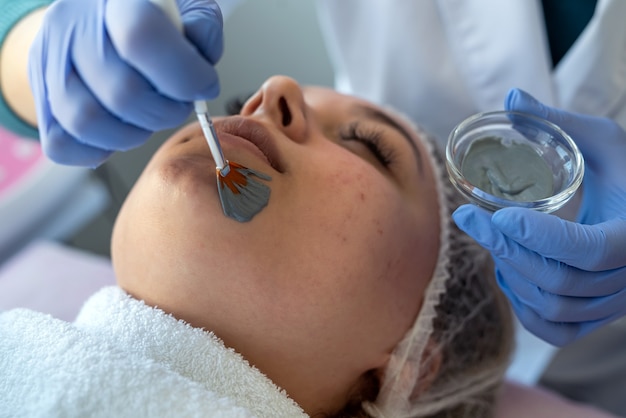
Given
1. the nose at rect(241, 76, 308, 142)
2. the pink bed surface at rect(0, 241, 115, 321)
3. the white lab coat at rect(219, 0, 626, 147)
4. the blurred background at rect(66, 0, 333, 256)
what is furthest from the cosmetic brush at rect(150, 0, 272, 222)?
the blurred background at rect(66, 0, 333, 256)

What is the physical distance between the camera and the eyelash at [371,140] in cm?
104

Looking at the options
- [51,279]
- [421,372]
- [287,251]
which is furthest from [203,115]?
[51,279]

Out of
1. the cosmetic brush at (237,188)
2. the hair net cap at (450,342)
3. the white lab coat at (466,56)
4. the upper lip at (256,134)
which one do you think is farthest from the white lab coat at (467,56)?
the cosmetic brush at (237,188)

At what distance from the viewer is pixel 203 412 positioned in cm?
73

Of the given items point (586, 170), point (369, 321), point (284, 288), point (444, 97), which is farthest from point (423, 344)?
point (444, 97)

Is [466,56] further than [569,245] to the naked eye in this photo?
Yes

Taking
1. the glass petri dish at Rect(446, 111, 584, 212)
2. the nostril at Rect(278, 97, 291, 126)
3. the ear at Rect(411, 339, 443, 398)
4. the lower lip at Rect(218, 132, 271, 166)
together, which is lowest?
the ear at Rect(411, 339, 443, 398)

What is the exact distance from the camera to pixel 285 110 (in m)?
0.99

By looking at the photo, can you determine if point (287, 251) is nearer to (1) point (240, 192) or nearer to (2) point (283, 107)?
(1) point (240, 192)

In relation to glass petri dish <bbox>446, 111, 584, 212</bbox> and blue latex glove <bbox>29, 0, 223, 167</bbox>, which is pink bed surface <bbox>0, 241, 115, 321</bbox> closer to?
blue latex glove <bbox>29, 0, 223, 167</bbox>

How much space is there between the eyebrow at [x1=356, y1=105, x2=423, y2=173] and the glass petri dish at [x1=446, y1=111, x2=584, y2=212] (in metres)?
0.15

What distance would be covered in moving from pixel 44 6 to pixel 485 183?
3.00 ft

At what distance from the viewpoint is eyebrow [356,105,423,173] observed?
3.52ft

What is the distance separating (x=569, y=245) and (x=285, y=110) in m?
0.48
